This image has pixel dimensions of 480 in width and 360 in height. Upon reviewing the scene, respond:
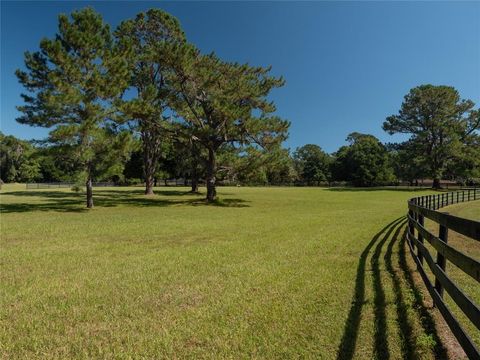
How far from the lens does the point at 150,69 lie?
3500 cm

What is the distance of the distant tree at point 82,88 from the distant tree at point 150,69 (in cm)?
158

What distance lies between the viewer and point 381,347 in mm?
3814

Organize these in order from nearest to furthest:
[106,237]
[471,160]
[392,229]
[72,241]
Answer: [72,241]
[106,237]
[392,229]
[471,160]

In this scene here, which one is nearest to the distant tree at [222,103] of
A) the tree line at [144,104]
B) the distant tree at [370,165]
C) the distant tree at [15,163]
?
the tree line at [144,104]

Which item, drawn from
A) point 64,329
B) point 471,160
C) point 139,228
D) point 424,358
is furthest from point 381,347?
point 471,160

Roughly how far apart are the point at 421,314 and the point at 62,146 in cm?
2019

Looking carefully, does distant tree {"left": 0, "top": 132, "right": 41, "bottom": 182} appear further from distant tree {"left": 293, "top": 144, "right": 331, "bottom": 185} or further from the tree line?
distant tree {"left": 293, "top": 144, "right": 331, "bottom": 185}

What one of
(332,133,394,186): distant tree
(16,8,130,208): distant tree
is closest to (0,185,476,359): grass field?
(16,8,130,208): distant tree

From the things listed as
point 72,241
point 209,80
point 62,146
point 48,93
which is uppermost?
point 209,80

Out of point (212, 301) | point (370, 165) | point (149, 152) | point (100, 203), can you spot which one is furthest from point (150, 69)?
point (370, 165)

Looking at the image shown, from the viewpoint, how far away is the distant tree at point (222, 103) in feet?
83.5

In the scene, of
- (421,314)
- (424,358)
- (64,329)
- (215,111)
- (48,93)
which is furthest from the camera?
(215,111)

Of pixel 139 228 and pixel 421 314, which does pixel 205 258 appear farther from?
pixel 139 228

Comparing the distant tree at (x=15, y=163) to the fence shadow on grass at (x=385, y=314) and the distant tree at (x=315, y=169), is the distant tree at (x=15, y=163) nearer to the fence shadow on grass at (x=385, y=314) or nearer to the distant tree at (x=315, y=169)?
the distant tree at (x=315, y=169)
